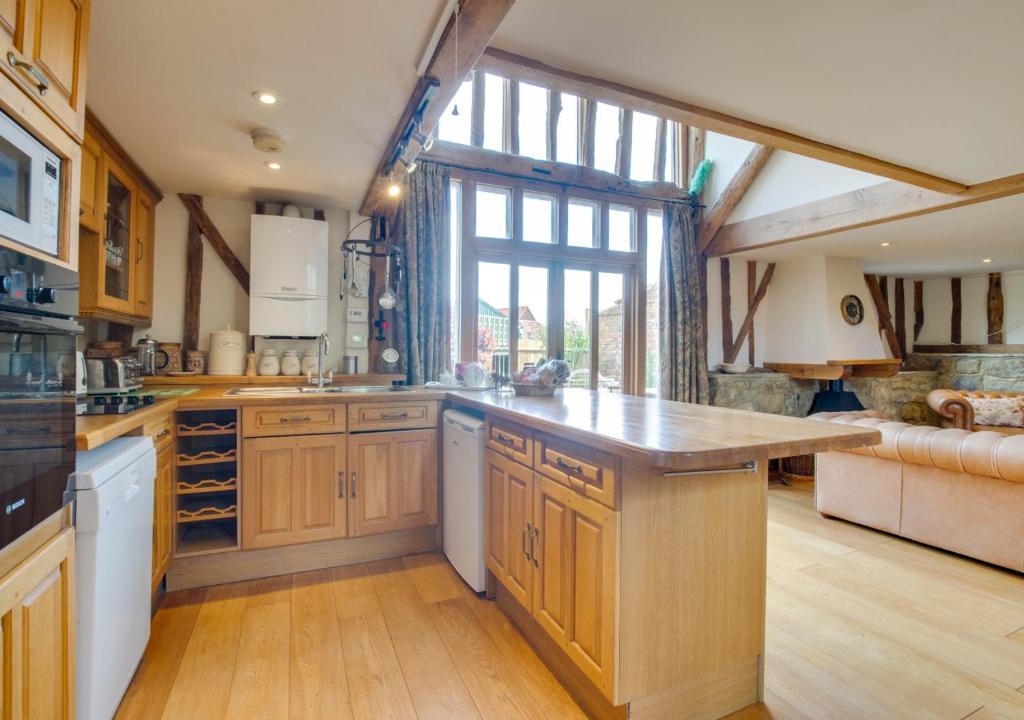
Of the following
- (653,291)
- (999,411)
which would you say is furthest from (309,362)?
(999,411)

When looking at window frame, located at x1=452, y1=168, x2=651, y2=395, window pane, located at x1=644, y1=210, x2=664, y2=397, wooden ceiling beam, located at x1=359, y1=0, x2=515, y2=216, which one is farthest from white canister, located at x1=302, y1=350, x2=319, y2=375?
window pane, located at x1=644, y1=210, x2=664, y2=397

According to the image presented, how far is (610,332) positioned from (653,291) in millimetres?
749

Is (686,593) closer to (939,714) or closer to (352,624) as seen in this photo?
(939,714)

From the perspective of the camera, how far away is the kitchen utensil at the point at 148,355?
307 cm

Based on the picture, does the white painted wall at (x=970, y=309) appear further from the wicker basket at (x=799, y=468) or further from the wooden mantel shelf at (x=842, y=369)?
the wicker basket at (x=799, y=468)

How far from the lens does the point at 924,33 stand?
198cm

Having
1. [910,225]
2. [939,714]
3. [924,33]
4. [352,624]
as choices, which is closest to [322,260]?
[352,624]

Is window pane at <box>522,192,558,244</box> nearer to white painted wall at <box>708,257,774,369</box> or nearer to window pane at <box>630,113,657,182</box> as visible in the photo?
window pane at <box>630,113,657,182</box>

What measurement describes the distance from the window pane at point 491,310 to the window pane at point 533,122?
4.07 ft

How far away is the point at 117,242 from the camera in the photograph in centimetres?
269

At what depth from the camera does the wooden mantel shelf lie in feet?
17.4

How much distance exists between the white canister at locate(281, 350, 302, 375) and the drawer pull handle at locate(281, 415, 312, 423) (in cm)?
103

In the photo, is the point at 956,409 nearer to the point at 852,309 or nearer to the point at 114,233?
the point at 852,309

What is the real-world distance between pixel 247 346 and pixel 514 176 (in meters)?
2.68
